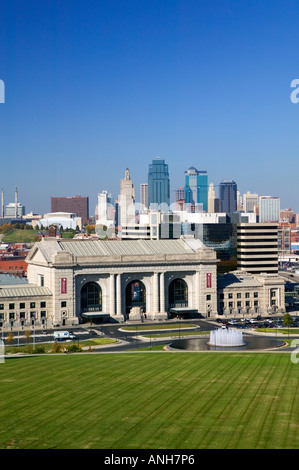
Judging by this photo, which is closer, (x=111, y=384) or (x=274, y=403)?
(x=274, y=403)

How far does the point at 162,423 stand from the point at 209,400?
24.8ft

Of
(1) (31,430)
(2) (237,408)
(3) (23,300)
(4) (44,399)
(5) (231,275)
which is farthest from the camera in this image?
(5) (231,275)

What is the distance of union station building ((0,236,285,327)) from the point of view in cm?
11262

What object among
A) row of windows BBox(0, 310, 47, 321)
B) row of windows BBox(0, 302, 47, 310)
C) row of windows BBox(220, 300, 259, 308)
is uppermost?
row of windows BBox(0, 302, 47, 310)

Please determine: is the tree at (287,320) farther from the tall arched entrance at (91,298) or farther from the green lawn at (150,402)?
the green lawn at (150,402)

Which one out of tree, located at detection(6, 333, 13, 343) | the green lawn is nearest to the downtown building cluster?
tree, located at detection(6, 333, 13, 343)

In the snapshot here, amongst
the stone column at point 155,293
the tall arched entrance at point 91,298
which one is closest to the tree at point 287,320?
the stone column at point 155,293

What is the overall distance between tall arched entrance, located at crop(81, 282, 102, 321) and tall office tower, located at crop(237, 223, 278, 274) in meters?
50.6

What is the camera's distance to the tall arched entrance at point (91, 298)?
383 feet

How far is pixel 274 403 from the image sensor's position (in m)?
55.4

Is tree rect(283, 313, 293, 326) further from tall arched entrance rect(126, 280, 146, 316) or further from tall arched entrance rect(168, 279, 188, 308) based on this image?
tall arched entrance rect(126, 280, 146, 316)

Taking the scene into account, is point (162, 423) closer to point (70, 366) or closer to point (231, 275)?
point (70, 366)

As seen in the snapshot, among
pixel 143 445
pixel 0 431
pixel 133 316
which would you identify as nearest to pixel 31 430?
pixel 0 431

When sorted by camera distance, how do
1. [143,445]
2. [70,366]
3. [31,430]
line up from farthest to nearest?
[70,366], [31,430], [143,445]
